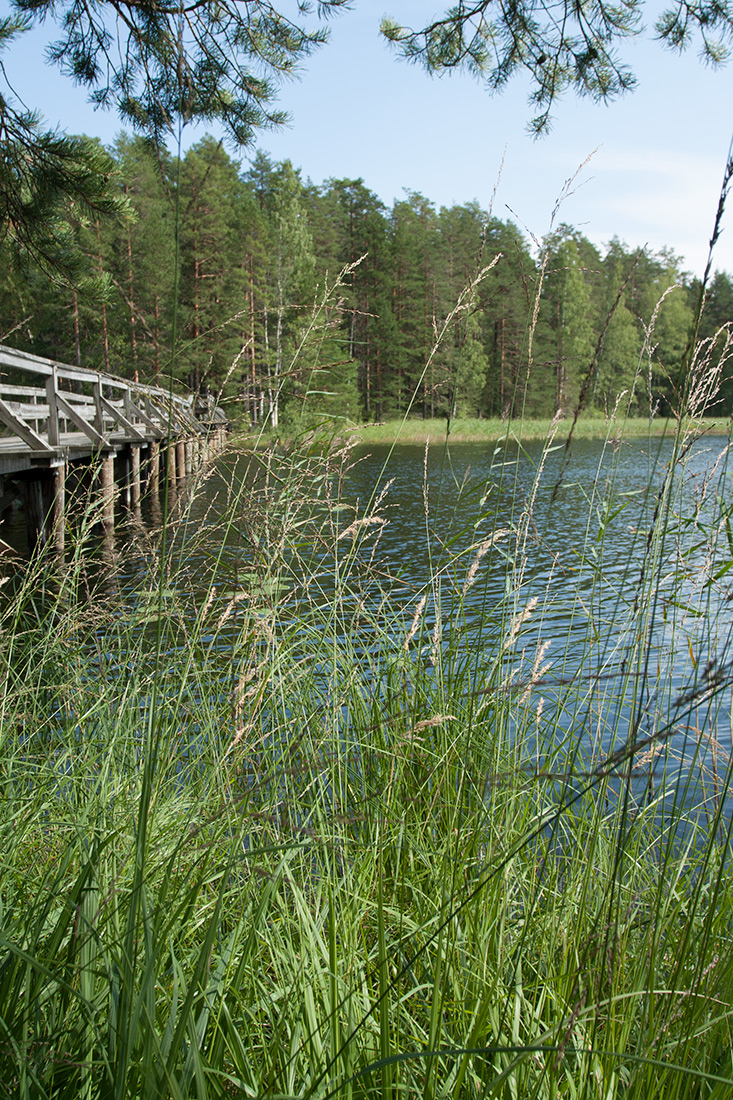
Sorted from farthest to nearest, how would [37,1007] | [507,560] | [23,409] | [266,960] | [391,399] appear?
[391,399]
[23,409]
[507,560]
[266,960]
[37,1007]

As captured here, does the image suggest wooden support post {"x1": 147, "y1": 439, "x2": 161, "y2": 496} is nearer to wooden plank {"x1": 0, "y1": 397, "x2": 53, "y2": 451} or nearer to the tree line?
the tree line

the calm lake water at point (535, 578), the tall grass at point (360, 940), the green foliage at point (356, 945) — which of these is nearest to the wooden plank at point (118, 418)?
the calm lake water at point (535, 578)

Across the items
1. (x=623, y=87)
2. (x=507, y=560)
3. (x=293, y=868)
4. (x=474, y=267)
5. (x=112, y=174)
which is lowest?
(x=293, y=868)

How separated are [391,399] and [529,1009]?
46067mm

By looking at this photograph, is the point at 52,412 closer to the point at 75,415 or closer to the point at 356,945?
the point at 75,415

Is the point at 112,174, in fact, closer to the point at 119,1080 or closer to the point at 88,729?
the point at 88,729

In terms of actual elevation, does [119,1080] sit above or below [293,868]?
above

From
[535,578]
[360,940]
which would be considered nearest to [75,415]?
[535,578]

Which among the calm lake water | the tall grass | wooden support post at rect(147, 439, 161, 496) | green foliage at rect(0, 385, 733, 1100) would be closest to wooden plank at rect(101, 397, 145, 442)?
the calm lake water

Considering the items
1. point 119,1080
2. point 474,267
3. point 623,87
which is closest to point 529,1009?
point 119,1080

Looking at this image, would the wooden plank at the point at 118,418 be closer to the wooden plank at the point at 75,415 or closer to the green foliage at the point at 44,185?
the wooden plank at the point at 75,415

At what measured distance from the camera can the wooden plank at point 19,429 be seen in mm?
7773

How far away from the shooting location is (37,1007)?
0.96 meters

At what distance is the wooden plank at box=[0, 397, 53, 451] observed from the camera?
7.77 metres
